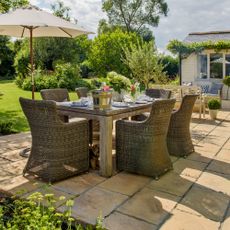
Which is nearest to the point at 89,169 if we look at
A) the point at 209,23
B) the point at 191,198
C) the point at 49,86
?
the point at 191,198

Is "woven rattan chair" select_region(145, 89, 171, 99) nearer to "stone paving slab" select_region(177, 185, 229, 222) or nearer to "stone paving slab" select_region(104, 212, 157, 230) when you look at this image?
"stone paving slab" select_region(177, 185, 229, 222)

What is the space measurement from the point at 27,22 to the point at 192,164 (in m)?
3.17

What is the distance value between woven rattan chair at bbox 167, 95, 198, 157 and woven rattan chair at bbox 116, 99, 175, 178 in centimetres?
74

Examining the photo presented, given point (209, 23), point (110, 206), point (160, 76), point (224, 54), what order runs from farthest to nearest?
point (209, 23) → point (224, 54) → point (160, 76) → point (110, 206)

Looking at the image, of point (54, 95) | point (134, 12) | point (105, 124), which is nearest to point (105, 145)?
point (105, 124)

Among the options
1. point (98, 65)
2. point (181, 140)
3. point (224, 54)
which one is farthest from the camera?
point (98, 65)

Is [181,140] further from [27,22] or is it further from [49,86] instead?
[49,86]

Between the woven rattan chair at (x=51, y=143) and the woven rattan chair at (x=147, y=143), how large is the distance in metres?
0.59

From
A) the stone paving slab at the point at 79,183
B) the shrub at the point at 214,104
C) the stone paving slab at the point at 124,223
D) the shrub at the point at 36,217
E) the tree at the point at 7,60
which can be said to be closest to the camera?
the shrub at the point at 36,217

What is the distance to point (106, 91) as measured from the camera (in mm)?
3855

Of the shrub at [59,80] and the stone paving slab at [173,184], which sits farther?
the shrub at [59,80]

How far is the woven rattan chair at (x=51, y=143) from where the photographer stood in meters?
3.37

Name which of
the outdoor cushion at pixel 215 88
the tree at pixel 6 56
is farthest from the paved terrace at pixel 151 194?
the tree at pixel 6 56

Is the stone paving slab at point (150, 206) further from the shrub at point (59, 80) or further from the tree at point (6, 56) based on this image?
the tree at point (6, 56)
